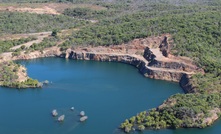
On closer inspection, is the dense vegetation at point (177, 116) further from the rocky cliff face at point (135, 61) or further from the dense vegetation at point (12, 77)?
the dense vegetation at point (12, 77)

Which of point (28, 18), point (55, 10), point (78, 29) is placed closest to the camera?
point (78, 29)

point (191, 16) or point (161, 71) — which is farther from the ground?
point (191, 16)

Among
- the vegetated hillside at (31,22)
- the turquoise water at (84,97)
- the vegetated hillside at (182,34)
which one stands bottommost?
the turquoise water at (84,97)

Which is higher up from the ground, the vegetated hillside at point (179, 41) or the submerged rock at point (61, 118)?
the vegetated hillside at point (179, 41)

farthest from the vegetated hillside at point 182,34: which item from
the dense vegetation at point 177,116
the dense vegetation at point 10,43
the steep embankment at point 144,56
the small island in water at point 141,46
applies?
the dense vegetation at point 10,43

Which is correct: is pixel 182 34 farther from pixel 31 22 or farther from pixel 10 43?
pixel 31 22

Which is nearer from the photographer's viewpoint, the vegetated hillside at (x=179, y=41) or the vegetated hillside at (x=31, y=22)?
the vegetated hillside at (x=179, y=41)

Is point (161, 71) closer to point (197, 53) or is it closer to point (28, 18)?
point (197, 53)

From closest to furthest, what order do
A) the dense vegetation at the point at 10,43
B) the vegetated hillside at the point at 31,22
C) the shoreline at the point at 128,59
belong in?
the shoreline at the point at 128,59, the dense vegetation at the point at 10,43, the vegetated hillside at the point at 31,22

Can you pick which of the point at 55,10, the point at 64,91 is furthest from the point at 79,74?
the point at 55,10
